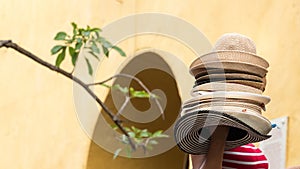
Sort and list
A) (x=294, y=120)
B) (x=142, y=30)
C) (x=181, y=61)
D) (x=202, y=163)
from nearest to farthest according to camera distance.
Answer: (x=202, y=163) → (x=294, y=120) → (x=181, y=61) → (x=142, y=30)

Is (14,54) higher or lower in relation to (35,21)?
lower

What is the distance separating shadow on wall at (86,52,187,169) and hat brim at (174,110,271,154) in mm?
2459

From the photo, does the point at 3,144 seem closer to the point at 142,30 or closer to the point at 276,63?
the point at 142,30

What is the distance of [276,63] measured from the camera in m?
2.38

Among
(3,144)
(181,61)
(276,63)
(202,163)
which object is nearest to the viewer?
(202,163)

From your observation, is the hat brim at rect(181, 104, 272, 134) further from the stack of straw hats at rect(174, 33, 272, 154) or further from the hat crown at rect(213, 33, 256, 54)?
the hat crown at rect(213, 33, 256, 54)

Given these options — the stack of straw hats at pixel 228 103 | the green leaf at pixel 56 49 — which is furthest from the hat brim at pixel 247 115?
the green leaf at pixel 56 49

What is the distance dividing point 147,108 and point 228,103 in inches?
119

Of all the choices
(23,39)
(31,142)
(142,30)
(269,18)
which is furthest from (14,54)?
(269,18)

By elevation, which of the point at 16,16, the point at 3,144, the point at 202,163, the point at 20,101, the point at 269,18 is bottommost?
the point at 202,163

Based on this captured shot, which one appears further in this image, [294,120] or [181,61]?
[181,61]

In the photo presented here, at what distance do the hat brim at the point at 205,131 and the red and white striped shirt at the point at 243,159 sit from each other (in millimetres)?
30

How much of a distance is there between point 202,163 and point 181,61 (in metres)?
2.28

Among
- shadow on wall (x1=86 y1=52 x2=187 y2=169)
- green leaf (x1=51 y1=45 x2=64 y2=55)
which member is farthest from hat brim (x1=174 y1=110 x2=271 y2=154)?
shadow on wall (x1=86 y1=52 x2=187 y2=169)
